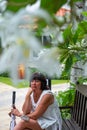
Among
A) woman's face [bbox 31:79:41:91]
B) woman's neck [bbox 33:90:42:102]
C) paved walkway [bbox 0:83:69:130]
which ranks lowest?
paved walkway [bbox 0:83:69:130]

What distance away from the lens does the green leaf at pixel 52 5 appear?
406 mm

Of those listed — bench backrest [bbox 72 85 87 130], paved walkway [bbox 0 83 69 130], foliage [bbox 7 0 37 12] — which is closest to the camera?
foliage [bbox 7 0 37 12]

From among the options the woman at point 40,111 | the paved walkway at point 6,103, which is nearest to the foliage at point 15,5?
the woman at point 40,111

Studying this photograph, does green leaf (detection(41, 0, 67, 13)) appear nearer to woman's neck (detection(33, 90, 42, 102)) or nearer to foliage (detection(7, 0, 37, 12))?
foliage (detection(7, 0, 37, 12))

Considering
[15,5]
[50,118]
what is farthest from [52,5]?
[50,118]

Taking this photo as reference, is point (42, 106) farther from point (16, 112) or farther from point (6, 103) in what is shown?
point (6, 103)

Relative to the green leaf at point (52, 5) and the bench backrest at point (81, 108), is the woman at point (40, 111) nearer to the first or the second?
the bench backrest at point (81, 108)

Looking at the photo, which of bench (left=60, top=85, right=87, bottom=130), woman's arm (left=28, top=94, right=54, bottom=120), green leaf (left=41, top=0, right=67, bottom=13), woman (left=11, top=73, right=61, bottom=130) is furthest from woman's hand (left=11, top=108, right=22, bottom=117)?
green leaf (left=41, top=0, right=67, bottom=13)

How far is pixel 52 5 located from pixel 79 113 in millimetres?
2968

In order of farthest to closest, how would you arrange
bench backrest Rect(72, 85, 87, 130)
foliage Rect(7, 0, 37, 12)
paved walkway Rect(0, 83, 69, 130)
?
paved walkway Rect(0, 83, 69, 130) → bench backrest Rect(72, 85, 87, 130) → foliage Rect(7, 0, 37, 12)

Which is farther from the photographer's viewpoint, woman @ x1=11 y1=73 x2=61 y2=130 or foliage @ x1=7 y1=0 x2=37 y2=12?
woman @ x1=11 y1=73 x2=61 y2=130

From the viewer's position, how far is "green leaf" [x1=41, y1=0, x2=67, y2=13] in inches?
16.0

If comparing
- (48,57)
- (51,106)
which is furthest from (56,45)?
(51,106)

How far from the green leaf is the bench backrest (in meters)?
2.70
